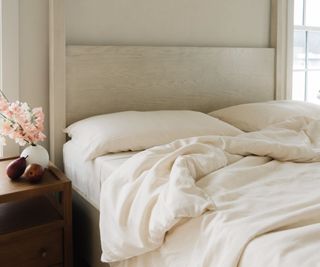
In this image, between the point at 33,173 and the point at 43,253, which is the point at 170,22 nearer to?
the point at 33,173

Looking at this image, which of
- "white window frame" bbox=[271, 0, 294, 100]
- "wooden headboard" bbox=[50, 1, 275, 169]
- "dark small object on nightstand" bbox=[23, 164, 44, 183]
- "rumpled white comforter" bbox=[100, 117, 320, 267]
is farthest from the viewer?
"white window frame" bbox=[271, 0, 294, 100]

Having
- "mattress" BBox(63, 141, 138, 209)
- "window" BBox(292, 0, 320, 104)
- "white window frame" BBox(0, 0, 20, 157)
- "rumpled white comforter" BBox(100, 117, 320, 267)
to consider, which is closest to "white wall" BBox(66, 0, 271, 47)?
"white window frame" BBox(0, 0, 20, 157)

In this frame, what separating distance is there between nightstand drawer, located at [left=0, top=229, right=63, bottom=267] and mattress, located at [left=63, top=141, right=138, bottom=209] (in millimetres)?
219

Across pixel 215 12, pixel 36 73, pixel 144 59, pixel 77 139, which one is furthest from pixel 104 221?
pixel 215 12

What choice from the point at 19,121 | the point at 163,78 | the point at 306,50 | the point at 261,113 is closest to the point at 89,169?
the point at 19,121

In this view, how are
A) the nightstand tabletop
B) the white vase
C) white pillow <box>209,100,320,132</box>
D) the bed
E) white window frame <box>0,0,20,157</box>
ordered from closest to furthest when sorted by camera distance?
the bed
the nightstand tabletop
the white vase
white window frame <box>0,0,20,157</box>
white pillow <box>209,100,320,132</box>

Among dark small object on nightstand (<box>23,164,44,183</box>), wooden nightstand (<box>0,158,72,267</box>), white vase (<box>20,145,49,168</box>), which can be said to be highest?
white vase (<box>20,145,49,168</box>)

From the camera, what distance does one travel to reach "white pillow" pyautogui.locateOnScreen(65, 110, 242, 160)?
5.70 ft

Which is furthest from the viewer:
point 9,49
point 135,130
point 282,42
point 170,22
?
point 282,42

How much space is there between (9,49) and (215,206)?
1.32 m

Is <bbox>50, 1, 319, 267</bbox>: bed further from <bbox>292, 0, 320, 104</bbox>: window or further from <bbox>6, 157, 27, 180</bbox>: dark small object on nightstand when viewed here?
<bbox>292, 0, 320, 104</bbox>: window

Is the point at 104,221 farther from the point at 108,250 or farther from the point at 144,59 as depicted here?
the point at 144,59

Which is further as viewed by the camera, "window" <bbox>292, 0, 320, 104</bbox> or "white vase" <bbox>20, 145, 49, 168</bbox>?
"window" <bbox>292, 0, 320, 104</bbox>

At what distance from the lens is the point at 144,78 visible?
228 cm
